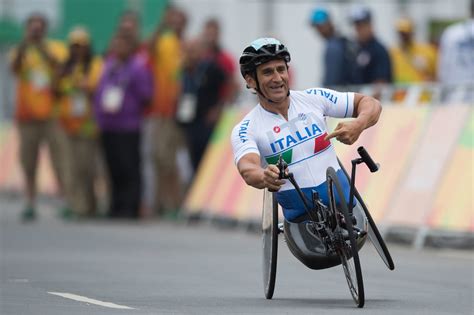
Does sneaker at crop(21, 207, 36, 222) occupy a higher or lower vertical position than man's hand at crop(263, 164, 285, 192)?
lower

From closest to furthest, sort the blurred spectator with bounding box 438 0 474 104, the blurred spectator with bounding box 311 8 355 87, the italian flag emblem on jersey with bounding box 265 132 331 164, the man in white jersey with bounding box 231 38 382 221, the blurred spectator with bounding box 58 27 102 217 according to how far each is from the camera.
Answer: the man in white jersey with bounding box 231 38 382 221
the italian flag emblem on jersey with bounding box 265 132 331 164
the blurred spectator with bounding box 438 0 474 104
the blurred spectator with bounding box 311 8 355 87
the blurred spectator with bounding box 58 27 102 217

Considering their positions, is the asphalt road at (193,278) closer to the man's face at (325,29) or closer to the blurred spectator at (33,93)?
the man's face at (325,29)

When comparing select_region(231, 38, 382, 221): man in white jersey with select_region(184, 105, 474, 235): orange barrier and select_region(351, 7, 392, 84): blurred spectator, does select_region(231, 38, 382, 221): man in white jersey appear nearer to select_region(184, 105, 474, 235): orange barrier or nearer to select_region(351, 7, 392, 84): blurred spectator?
select_region(184, 105, 474, 235): orange barrier

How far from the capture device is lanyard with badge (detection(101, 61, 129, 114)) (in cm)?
2212

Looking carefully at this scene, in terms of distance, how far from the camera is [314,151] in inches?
447

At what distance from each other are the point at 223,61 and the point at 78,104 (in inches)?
95.0

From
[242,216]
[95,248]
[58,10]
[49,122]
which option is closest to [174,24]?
[49,122]

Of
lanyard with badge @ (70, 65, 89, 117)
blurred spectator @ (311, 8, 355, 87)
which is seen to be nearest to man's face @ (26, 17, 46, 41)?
lanyard with badge @ (70, 65, 89, 117)

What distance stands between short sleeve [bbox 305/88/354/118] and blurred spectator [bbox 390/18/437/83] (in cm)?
994

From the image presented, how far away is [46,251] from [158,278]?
11.8ft

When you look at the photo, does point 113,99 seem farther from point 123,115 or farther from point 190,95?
point 190,95

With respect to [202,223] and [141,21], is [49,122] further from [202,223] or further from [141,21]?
[141,21]

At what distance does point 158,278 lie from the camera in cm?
1323

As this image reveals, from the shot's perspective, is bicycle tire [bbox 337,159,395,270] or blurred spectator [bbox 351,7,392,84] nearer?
bicycle tire [bbox 337,159,395,270]
